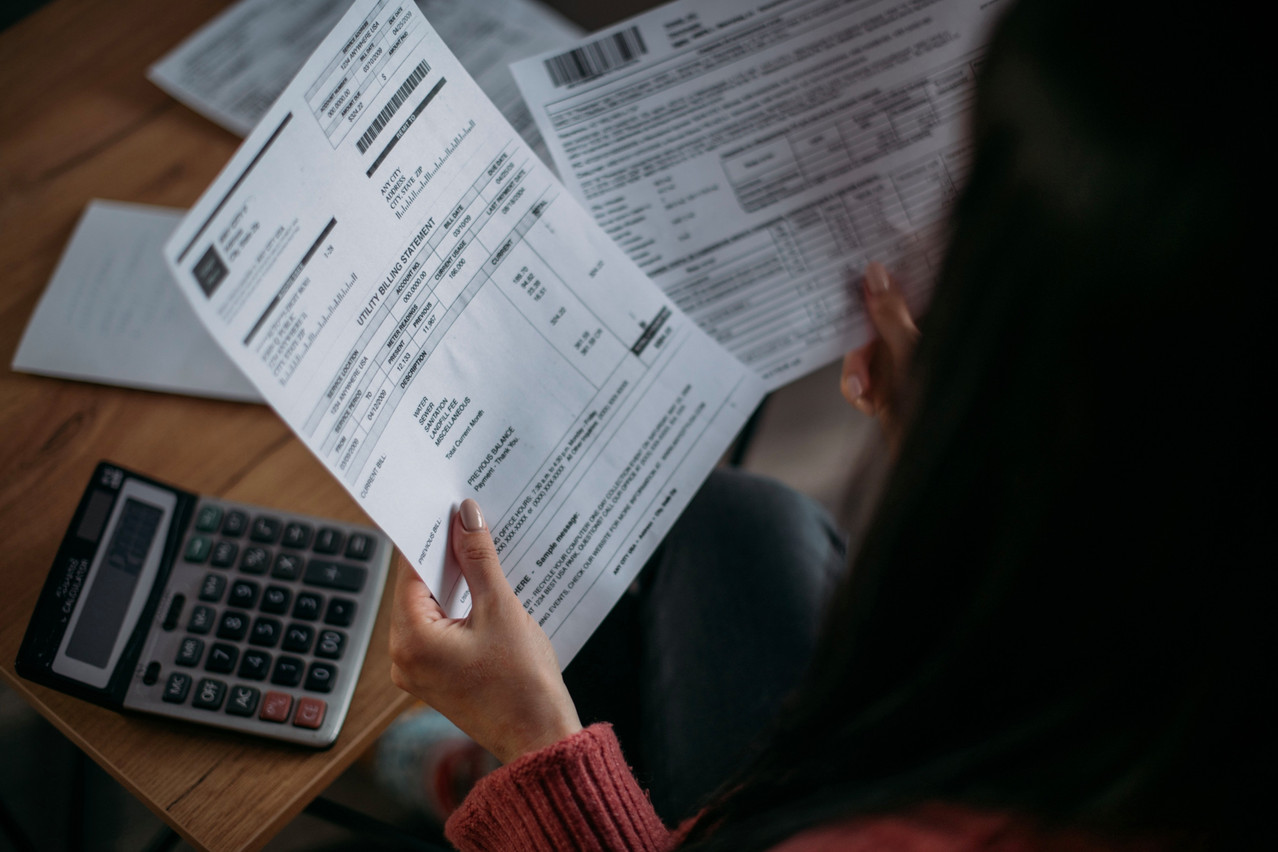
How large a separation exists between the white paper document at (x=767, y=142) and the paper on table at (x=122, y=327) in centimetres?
27

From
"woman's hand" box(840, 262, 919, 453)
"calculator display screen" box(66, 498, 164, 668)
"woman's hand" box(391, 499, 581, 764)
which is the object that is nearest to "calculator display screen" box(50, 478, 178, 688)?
"calculator display screen" box(66, 498, 164, 668)

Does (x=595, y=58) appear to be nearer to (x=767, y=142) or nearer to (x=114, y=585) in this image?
(x=767, y=142)

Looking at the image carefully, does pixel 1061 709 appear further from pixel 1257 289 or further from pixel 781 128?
pixel 781 128

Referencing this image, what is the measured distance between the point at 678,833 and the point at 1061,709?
0.78 feet

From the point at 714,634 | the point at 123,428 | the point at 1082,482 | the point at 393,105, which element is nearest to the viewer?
the point at 1082,482

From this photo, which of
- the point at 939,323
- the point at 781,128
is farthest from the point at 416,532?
the point at 781,128

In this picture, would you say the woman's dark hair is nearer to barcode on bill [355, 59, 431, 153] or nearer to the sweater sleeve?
the sweater sleeve

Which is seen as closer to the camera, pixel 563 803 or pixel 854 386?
pixel 563 803

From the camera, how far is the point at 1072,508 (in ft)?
0.89

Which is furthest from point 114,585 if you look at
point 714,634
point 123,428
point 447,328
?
point 714,634

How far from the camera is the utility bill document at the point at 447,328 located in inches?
13.4

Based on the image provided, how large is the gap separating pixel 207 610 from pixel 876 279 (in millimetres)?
469

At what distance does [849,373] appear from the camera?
0.60m

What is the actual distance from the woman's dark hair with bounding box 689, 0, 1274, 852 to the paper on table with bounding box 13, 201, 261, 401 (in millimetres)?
420
